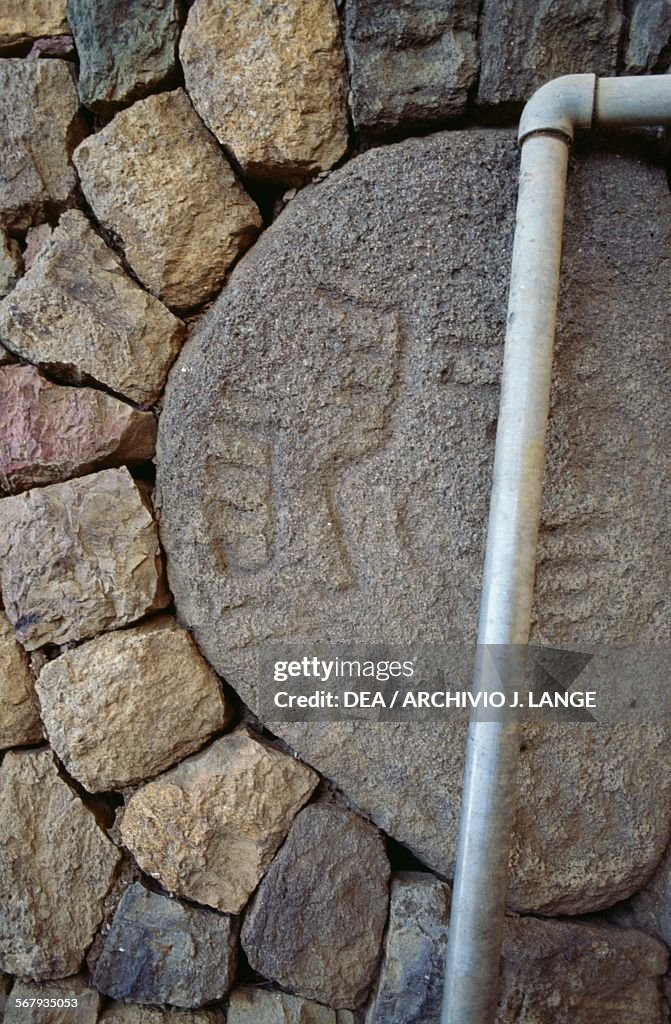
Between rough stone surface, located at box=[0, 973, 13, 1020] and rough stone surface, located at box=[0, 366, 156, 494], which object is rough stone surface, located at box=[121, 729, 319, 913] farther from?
rough stone surface, located at box=[0, 366, 156, 494]

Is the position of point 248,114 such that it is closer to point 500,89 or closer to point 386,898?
point 500,89

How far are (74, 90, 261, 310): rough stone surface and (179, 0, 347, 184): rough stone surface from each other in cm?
5

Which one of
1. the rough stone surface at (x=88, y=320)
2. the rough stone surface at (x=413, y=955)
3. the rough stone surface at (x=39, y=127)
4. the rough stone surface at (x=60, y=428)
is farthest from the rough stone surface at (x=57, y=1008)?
the rough stone surface at (x=39, y=127)

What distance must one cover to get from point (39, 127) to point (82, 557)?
831mm

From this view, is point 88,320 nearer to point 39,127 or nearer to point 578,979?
point 39,127

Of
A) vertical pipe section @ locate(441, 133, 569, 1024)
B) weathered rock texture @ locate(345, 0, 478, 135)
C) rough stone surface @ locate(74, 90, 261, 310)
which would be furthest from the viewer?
rough stone surface @ locate(74, 90, 261, 310)

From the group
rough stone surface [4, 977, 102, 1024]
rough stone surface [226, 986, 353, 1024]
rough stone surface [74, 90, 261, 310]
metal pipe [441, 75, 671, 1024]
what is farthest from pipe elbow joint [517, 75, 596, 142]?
rough stone surface [4, 977, 102, 1024]

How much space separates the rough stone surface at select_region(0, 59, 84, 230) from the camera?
140 cm

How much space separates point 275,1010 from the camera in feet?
4.43

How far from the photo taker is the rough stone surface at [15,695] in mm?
1417

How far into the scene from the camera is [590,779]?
4.14ft

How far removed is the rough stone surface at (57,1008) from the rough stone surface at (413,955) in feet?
1.75

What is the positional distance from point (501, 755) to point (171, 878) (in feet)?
2.19

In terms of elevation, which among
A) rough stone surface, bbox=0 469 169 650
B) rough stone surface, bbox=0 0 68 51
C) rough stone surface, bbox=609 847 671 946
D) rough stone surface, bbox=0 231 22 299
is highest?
rough stone surface, bbox=0 0 68 51
